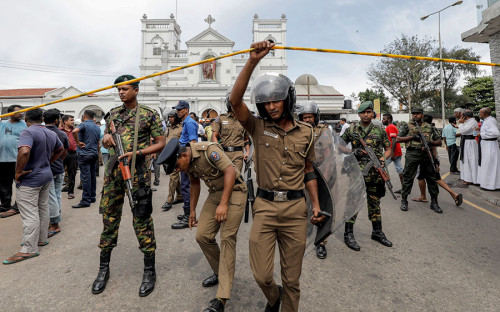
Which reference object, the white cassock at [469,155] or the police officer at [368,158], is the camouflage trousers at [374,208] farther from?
the white cassock at [469,155]

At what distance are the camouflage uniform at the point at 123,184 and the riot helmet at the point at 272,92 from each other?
52.5 inches

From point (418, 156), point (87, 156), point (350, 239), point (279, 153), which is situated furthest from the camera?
point (87, 156)

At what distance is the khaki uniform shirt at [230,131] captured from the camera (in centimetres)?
473

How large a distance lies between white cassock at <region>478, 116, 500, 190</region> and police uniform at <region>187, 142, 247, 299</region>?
6.83 metres

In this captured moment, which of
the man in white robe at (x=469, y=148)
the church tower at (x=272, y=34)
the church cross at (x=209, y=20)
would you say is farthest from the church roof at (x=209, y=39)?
the man in white robe at (x=469, y=148)

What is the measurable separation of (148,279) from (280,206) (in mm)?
1587

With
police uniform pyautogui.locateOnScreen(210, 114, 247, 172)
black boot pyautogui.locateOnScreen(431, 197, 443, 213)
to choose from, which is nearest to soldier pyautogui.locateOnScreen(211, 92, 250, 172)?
police uniform pyautogui.locateOnScreen(210, 114, 247, 172)

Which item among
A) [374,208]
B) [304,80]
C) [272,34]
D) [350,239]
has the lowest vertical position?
[350,239]

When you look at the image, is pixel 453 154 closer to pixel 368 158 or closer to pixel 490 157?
pixel 490 157

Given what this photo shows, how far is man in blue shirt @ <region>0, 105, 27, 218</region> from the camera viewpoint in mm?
4766

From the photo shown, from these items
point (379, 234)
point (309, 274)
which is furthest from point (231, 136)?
point (379, 234)

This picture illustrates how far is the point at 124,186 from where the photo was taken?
2641 millimetres

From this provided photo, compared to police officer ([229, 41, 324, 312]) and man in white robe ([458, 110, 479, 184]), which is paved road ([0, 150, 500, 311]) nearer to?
police officer ([229, 41, 324, 312])

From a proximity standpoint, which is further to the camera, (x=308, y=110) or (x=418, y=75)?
(x=418, y=75)
